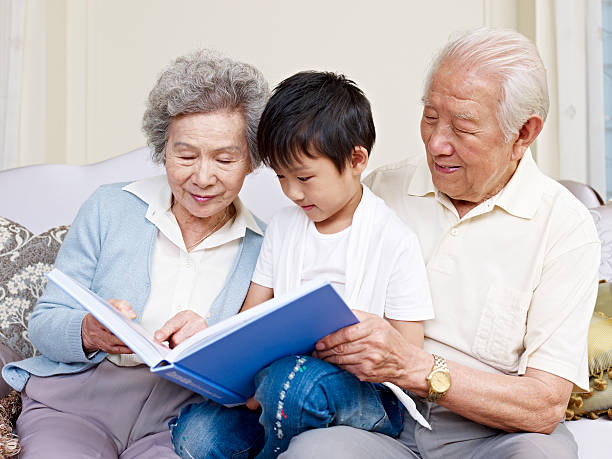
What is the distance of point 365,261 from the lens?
5.10 feet

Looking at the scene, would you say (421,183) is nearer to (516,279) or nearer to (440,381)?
(516,279)

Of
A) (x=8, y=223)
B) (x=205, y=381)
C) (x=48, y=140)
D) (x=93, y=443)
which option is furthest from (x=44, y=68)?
(x=205, y=381)

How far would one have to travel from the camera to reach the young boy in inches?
59.2

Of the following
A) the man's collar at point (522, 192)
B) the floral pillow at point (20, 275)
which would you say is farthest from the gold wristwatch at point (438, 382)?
the floral pillow at point (20, 275)

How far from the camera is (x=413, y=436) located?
60.7 inches

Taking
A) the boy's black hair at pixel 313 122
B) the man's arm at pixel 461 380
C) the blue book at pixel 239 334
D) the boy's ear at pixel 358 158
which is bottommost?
the man's arm at pixel 461 380

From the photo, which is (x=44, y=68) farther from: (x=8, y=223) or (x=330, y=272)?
(x=330, y=272)

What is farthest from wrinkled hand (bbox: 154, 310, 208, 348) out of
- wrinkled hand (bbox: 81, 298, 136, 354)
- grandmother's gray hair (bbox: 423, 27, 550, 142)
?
grandmother's gray hair (bbox: 423, 27, 550, 142)

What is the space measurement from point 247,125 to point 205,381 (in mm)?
696

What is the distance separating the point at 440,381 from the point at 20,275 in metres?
1.22

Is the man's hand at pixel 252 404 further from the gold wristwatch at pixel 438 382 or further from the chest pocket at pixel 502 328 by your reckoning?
the chest pocket at pixel 502 328

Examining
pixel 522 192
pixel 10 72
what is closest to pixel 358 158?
pixel 522 192

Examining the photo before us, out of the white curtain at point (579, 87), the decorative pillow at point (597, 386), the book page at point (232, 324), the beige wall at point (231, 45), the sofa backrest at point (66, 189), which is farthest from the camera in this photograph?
the beige wall at point (231, 45)

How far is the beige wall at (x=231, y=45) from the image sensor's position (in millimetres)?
3441
